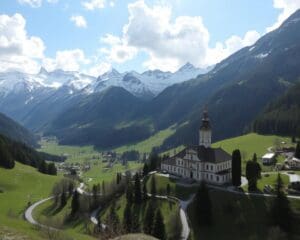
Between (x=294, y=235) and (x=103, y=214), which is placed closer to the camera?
(x=294, y=235)

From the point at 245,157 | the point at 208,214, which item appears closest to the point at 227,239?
the point at 208,214

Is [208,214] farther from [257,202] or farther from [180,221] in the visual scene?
[257,202]

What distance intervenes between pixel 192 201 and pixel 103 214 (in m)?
27.3

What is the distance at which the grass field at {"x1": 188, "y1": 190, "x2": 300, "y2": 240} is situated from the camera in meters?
90.7

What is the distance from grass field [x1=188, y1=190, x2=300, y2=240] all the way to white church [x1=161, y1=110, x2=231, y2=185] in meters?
18.6

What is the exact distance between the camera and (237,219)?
96.6 m

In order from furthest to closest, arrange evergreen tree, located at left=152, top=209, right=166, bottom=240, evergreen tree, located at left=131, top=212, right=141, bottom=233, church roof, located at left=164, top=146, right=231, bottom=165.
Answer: church roof, located at left=164, top=146, right=231, bottom=165, evergreen tree, located at left=131, top=212, right=141, bottom=233, evergreen tree, located at left=152, top=209, right=166, bottom=240

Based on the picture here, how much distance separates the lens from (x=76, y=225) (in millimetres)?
118438

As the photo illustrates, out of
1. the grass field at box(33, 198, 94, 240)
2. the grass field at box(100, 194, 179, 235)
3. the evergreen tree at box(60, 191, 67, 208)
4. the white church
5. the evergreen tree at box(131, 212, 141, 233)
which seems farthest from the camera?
the evergreen tree at box(60, 191, 67, 208)

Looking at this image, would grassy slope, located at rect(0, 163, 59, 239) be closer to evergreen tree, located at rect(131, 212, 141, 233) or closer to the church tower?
evergreen tree, located at rect(131, 212, 141, 233)

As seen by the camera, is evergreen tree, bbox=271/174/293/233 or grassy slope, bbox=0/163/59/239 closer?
evergreen tree, bbox=271/174/293/233

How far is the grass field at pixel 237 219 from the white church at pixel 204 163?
1862cm

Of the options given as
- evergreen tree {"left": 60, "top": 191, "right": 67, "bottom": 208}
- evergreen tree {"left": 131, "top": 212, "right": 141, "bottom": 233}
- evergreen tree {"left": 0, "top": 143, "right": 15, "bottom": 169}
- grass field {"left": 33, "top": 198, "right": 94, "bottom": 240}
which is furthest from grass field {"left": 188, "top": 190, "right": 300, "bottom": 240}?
evergreen tree {"left": 0, "top": 143, "right": 15, "bottom": 169}

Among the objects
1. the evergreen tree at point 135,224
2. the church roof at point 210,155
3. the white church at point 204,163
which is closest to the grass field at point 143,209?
the evergreen tree at point 135,224
